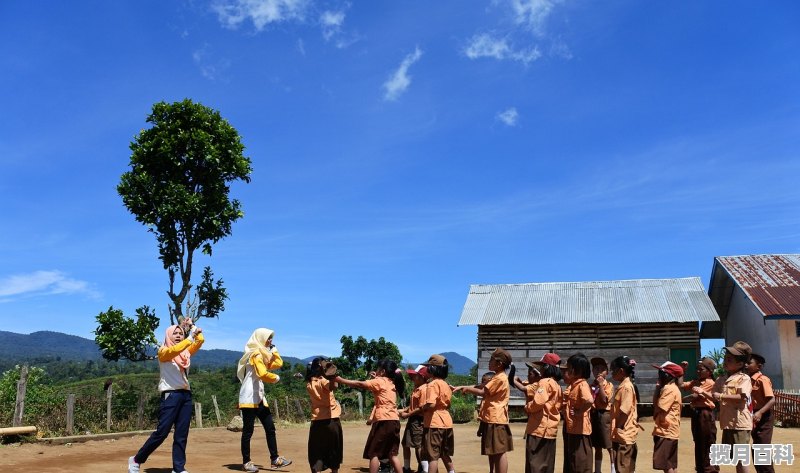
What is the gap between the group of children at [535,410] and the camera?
682 cm

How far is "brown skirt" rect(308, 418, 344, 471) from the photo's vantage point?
732cm

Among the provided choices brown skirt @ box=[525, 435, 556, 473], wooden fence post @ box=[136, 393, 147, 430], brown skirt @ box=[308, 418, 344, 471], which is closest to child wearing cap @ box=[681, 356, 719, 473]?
brown skirt @ box=[525, 435, 556, 473]

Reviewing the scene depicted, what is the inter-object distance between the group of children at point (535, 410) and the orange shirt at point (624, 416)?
0.04 feet

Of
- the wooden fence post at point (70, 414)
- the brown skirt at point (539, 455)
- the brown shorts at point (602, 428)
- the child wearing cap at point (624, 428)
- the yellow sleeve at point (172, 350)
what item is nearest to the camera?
the brown skirt at point (539, 455)

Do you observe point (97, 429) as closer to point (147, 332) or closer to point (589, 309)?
point (147, 332)

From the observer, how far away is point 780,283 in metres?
21.7

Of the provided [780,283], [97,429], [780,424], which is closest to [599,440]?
[97,429]

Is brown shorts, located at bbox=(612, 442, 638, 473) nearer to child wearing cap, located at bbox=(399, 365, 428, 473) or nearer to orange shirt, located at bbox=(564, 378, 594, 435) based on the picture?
orange shirt, located at bbox=(564, 378, 594, 435)

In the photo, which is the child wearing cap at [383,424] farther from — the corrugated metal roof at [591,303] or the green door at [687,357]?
the green door at [687,357]

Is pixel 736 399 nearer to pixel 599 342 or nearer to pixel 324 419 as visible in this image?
pixel 324 419

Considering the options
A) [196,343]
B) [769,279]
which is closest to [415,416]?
[196,343]

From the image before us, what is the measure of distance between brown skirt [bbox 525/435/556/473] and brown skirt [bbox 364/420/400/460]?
1.54m

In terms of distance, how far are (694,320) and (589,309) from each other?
11.0 feet

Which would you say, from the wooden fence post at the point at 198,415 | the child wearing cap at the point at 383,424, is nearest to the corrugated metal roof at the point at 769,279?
the child wearing cap at the point at 383,424
